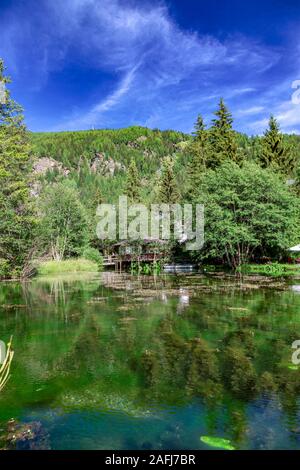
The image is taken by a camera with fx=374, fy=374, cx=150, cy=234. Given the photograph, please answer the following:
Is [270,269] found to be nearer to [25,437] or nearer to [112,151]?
[25,437]

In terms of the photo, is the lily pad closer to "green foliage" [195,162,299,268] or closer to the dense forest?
the dense forest

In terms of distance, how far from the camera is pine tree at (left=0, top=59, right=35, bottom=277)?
28.6 m

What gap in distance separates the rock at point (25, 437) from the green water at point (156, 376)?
121 mm

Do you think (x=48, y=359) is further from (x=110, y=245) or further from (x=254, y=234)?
(x=110, y=245)

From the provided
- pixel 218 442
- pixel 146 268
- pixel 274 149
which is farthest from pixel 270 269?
pixel 218 442

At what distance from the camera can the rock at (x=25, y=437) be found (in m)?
5.23

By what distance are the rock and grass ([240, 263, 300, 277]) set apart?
26453 mm

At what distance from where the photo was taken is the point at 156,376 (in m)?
7.89

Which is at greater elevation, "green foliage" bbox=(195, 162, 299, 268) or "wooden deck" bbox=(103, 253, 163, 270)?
"green foliage" bbox=(195, 162, 299, 268)

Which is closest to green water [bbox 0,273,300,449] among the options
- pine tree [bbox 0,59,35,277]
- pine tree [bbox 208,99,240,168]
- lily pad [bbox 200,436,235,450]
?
lily pad [bbox 200,436,235,450]

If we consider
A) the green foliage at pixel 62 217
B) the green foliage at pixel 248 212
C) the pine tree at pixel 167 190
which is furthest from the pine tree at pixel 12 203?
the pine tree at pixel 167 190

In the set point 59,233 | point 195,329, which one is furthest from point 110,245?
point 195,329

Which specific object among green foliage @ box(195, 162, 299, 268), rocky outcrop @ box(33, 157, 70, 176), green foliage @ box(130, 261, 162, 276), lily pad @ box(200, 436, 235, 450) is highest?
rocky outcrop @ box(33, 157, 70, 176)

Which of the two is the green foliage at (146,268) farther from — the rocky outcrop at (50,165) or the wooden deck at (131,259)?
the rocky outcrop at (50,165)
